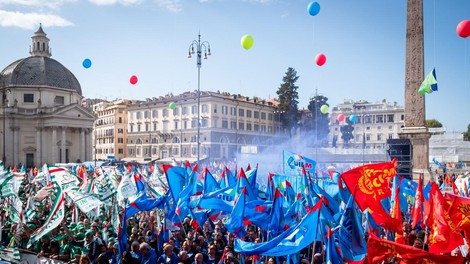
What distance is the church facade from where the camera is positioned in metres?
62.0

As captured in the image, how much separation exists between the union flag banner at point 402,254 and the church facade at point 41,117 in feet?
202

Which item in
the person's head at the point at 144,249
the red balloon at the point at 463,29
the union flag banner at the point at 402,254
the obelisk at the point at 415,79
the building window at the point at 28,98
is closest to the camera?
the union flag banner at the point at 402,254

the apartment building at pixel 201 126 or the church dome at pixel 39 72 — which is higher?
the church dome at pixel 39 72

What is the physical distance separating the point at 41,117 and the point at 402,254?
6358 cm

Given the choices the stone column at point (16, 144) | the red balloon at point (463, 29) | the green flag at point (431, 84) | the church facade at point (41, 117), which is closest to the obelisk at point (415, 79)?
the green flag at point (431, 84)

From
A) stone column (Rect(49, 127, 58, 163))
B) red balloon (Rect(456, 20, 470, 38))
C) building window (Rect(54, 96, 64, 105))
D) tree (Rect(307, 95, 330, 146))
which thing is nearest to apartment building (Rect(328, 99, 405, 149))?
tree (Rect(307, 95, 330, 146))

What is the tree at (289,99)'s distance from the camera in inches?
2581

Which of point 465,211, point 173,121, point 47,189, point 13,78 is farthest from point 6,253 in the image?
point 13,78

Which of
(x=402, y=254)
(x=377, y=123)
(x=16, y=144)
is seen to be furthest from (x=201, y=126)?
(x=402, y=254)

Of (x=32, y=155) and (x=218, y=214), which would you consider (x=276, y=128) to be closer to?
(x=32, y=155)

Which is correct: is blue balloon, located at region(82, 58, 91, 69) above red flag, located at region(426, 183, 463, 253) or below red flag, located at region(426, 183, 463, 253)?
above

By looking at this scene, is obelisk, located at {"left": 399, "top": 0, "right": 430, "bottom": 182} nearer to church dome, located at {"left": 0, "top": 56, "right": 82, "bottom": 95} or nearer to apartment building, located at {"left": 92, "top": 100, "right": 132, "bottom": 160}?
church dome, located at {"left": 0, "top": 56, "right": 82, "bottom": 95}

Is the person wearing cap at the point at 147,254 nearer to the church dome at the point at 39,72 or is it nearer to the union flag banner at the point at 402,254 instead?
the union flag banner at the point at 402,254

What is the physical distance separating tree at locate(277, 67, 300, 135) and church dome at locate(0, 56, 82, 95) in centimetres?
3088
